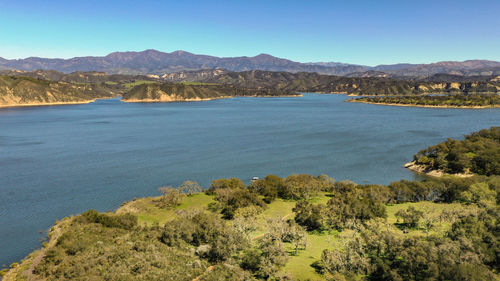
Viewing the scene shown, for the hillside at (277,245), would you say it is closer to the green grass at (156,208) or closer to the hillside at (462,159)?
the green grass at (156,208)

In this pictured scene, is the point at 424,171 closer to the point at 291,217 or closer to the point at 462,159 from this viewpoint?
the point at 462,159

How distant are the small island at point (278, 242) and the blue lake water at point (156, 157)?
10.8 meters

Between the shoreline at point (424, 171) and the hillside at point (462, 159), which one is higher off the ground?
the hillside at point (462, 159)

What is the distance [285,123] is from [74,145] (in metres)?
97.9

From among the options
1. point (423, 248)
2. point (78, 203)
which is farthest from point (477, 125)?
point (78, 203)

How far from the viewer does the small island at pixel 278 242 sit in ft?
90.9

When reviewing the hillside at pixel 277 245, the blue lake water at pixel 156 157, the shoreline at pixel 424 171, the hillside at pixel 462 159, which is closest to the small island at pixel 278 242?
the hillside at pixel 277 245

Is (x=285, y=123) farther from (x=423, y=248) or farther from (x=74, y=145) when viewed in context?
(x=423, y=248)

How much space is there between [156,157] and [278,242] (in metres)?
66.0

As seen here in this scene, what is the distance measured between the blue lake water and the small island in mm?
10830

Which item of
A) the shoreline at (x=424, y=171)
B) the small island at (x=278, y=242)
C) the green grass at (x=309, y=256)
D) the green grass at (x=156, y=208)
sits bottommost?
the green grass at (x=156, y=208)

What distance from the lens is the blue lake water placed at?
5769 cm

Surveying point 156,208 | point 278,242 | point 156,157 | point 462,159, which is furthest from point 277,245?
point 156,157

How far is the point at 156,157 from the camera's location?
90.2 meters
